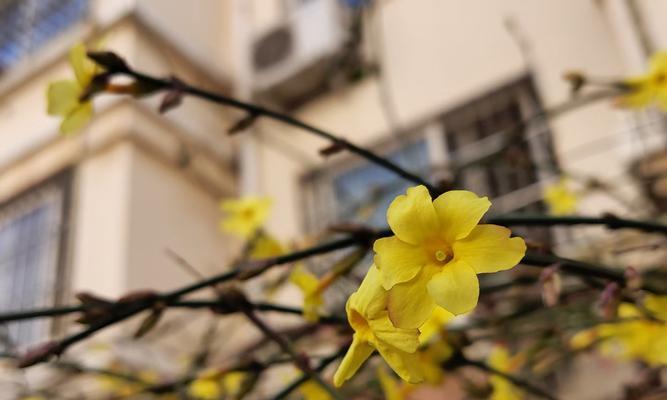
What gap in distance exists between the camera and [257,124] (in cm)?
507

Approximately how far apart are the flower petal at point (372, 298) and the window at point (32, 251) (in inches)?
177

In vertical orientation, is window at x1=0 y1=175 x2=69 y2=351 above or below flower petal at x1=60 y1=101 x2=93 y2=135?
above

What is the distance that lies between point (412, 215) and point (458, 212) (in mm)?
36

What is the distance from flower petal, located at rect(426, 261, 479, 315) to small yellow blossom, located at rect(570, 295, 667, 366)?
298 millimetres

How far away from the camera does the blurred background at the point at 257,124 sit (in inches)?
168

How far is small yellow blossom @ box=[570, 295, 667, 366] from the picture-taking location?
2.61 ft

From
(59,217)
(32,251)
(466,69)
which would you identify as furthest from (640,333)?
(32,251)

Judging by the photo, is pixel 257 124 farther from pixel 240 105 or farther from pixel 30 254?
Result: pixel 240 105

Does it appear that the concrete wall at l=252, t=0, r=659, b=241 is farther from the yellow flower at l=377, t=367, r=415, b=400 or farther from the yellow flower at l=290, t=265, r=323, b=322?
the yellow flower at l=290, t=265, r=323, b=322

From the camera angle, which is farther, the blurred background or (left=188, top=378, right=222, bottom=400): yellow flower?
the blurred background

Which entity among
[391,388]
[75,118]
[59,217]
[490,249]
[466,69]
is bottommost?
[391,388]

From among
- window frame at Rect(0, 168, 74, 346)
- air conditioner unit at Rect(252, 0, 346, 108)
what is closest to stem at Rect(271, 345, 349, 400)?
window frame at Rect(0, 168, 74, 346)

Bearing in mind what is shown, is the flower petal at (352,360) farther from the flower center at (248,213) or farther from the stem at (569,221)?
the flower center at (248,213)

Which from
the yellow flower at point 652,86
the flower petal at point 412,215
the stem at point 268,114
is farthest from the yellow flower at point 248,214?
the flower petal at point 412,215
